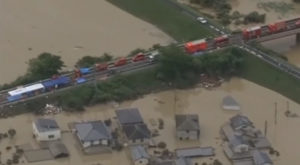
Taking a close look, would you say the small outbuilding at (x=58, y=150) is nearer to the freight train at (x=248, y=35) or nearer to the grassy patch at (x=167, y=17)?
the freight train at (x=248, y=35)

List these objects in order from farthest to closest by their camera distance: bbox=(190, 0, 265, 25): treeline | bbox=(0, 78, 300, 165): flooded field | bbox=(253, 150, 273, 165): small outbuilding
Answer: bbox=(190, 0, 265, 25): treeline, bbox=(0, 78, 300, 165): flooded field, bbox=(253, 150, 273, 165): small outbuilding

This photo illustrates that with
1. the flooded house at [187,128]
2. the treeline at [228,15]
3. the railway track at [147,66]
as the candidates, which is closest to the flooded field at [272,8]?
the treeline at [228,15]

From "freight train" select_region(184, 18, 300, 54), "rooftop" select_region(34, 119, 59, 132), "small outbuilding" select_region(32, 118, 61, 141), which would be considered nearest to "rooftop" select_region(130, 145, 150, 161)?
"small outbuilding" select_region(32, 118, 61, 141)

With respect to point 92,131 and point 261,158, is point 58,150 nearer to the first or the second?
point 92,131

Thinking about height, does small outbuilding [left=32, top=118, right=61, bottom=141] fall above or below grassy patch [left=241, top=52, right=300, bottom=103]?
below

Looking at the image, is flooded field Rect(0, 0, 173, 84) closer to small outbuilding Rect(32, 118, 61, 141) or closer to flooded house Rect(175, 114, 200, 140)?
small outbuilding Rect(32, 118, 61, 141)

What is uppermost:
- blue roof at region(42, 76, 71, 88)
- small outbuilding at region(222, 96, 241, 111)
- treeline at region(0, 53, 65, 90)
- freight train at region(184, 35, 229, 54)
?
freight train at region(184, 35, 229, 54)

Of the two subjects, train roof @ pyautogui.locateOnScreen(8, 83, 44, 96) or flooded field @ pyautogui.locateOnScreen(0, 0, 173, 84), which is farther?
flooded field @ pyautogui.locateOnScreen(0, 0, 173, 84)
